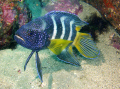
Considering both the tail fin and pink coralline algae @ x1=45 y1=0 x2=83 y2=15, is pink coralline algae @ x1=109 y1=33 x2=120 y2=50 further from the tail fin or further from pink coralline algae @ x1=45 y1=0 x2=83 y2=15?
pink coralline algae @ x1=45 y1=0 x2=83 y2=15

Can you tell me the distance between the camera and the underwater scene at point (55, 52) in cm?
222

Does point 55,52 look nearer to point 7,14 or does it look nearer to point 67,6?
point 7,14

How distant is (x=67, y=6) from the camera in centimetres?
479

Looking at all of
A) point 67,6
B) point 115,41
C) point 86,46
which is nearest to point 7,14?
point 86,46

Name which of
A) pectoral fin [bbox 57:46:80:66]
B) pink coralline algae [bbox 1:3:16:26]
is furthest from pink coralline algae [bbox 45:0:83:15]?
pectoral fin [bbox 57:46:80:66]

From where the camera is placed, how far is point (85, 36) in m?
2.91

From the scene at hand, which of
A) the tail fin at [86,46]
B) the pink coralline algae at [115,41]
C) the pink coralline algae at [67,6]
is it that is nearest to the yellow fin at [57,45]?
the tail fin at [86,46]

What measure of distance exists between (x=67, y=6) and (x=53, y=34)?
2995 millimetres

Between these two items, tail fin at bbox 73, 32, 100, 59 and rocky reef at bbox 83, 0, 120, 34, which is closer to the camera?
tail fin at bbox 73, 32, 100, 59

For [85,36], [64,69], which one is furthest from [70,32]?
[64,69]

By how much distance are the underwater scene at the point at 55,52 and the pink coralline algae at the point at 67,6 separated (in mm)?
1113

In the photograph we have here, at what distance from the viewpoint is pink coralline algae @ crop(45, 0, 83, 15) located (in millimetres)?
4773

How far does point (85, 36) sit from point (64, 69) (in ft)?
3.87

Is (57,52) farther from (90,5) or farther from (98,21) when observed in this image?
(90,5)
